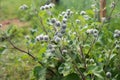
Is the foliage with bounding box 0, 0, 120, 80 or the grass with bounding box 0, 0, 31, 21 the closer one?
the foliage with bounding box 0, 0, 120, 80

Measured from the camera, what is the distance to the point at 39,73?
345cm

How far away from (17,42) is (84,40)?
2.57 m

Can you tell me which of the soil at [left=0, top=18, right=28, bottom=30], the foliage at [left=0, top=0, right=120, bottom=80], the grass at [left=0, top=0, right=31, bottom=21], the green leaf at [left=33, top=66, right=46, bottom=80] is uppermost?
the foliage at [left=0, top=0, right=120, bottom=80]

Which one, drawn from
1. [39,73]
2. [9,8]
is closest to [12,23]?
[9,8]

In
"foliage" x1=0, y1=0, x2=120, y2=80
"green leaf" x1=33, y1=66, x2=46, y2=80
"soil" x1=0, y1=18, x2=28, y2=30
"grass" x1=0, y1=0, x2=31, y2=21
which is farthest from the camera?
"grass" x1=0, y1=0, x2=31, y2=21

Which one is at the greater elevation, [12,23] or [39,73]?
[39,73]

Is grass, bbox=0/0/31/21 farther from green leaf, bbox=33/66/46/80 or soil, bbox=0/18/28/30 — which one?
green leaf, bbox=33/66/46/80

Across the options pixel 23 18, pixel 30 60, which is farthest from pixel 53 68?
pixel 23 18

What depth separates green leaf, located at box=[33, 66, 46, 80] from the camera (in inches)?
135

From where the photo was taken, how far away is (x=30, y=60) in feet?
15.8

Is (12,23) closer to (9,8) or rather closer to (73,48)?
(9,8)

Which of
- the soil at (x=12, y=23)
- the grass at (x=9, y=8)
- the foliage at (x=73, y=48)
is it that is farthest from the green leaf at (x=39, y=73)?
the grass at (x=9, y=8)

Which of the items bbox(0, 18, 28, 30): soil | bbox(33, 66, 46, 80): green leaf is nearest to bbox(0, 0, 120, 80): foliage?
bbox(33, 66, 46, 80): green leaf

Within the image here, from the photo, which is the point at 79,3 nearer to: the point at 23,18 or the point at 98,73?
the point at 23,18
